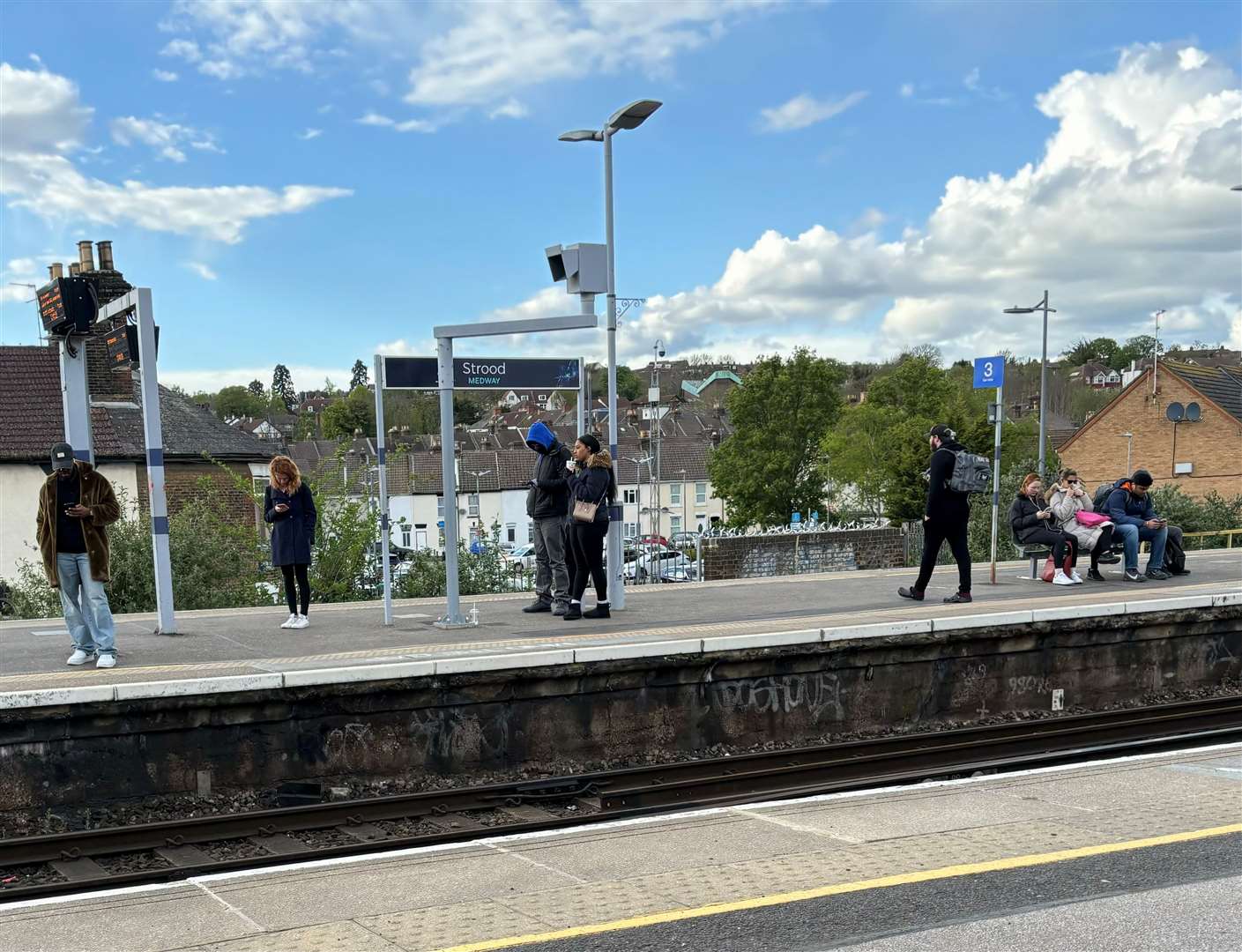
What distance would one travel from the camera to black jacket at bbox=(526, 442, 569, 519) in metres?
12.4

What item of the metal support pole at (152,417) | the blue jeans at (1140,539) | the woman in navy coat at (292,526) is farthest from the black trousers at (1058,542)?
the metal support pole at (152,417)

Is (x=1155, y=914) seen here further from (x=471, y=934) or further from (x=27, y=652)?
(x=27, y=652)

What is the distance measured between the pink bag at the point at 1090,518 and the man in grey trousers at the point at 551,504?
659 cm

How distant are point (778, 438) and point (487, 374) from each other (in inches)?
2409

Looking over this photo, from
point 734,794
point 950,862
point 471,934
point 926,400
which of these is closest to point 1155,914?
point 950,862

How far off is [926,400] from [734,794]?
6184 centimetres

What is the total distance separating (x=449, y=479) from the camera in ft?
38.1

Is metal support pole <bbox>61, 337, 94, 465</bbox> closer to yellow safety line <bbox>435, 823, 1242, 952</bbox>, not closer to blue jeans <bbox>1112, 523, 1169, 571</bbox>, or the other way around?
yellow safety line <bbox>435, 823, 1242, 952</bbox>

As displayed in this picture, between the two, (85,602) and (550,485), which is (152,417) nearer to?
(85,602)

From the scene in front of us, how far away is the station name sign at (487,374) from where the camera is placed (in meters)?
11.6

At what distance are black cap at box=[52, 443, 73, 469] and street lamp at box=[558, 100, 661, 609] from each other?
4942mm

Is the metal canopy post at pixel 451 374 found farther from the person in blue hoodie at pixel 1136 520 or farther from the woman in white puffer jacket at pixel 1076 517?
the person in blue hoodie at pixel 1136 520

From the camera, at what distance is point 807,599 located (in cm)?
1392

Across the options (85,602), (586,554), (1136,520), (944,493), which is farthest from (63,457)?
(1136,520)
